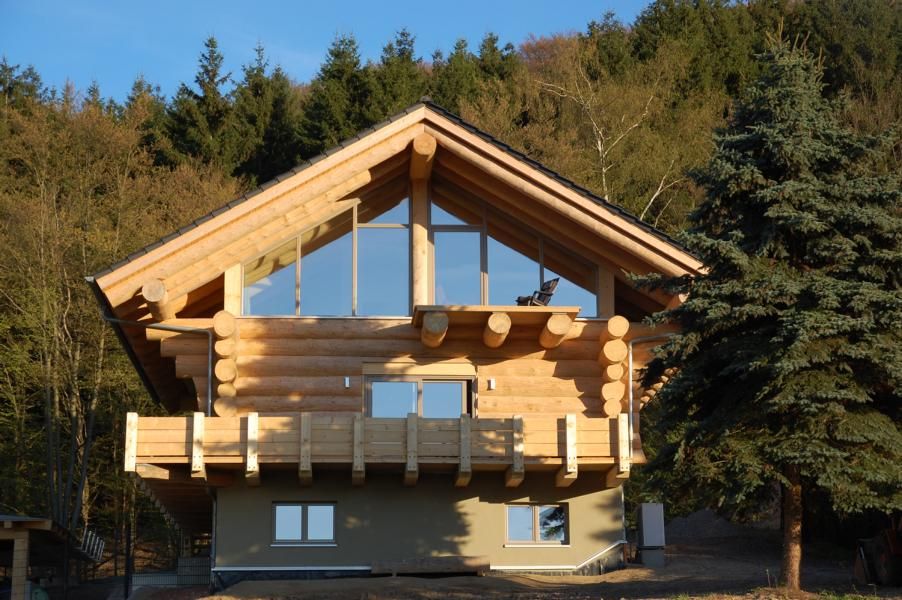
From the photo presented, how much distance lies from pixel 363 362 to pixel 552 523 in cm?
480

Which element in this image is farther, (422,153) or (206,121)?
(206,121)

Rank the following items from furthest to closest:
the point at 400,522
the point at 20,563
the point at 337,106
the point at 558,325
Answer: the point at 337,106 < the point at 20,563 < the point at 400,522 < the point at 558,325

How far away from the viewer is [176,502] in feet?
82.7

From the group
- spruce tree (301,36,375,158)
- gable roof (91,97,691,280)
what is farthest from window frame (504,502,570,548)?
spruce tree (301,36,375,158)

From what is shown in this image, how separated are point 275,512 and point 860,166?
39.6 feet

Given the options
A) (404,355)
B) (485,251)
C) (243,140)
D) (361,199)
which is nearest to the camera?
(404,355)

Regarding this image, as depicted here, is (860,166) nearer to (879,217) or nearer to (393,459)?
(879,217)

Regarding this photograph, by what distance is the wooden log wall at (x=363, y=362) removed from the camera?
22.1m

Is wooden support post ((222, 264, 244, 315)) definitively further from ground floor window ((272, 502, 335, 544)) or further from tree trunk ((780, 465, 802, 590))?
tree trunk ((780, 465, 802, 590))

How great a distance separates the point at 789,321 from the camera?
1554cm

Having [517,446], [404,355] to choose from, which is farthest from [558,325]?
[404,355]

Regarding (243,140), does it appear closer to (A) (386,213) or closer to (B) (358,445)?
(A) (386,213)

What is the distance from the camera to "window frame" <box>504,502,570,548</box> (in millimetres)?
22500

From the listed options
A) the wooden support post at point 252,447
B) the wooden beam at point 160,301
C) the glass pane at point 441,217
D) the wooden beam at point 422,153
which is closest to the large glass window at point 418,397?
the wooden support post at point 252,447
